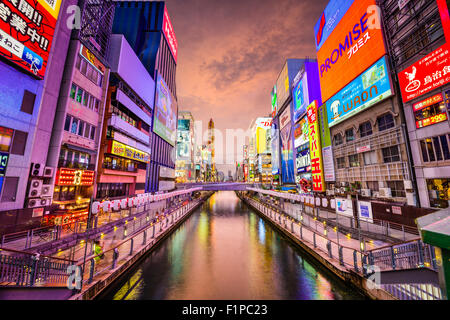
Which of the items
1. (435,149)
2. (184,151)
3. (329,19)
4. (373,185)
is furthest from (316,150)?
(184,151)

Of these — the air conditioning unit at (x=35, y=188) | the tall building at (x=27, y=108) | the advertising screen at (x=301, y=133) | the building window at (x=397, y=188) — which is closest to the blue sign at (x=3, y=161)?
the tall building at (x=27, y=108)

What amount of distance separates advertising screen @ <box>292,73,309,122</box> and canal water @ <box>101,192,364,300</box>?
1407 inches

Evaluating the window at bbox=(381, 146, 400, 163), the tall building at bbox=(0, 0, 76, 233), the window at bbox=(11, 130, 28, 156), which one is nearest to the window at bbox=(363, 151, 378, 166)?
the window at bbox=(381, 146, 400, 163)

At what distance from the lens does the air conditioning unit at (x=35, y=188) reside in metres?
15.8

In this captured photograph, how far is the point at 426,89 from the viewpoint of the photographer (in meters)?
16.8

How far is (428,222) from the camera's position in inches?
197

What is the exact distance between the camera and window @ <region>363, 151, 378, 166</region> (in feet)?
77.7

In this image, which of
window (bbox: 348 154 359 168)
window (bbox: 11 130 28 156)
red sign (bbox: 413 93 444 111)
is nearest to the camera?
window (bbox: 11 130 28 156)

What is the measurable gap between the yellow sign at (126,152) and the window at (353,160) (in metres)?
35.7

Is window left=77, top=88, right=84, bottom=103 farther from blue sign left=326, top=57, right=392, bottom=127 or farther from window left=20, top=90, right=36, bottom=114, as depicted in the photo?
blue sign left=326, top=57, right=392, bottom=127

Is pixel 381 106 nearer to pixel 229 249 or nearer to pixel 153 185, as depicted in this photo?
pixel 229 249

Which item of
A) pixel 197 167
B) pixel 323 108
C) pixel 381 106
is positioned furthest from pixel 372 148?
pixel 197 167

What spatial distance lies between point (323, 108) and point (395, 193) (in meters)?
19.3

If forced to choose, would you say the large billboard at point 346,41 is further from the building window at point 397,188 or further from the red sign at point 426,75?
the building window at point 397,188
